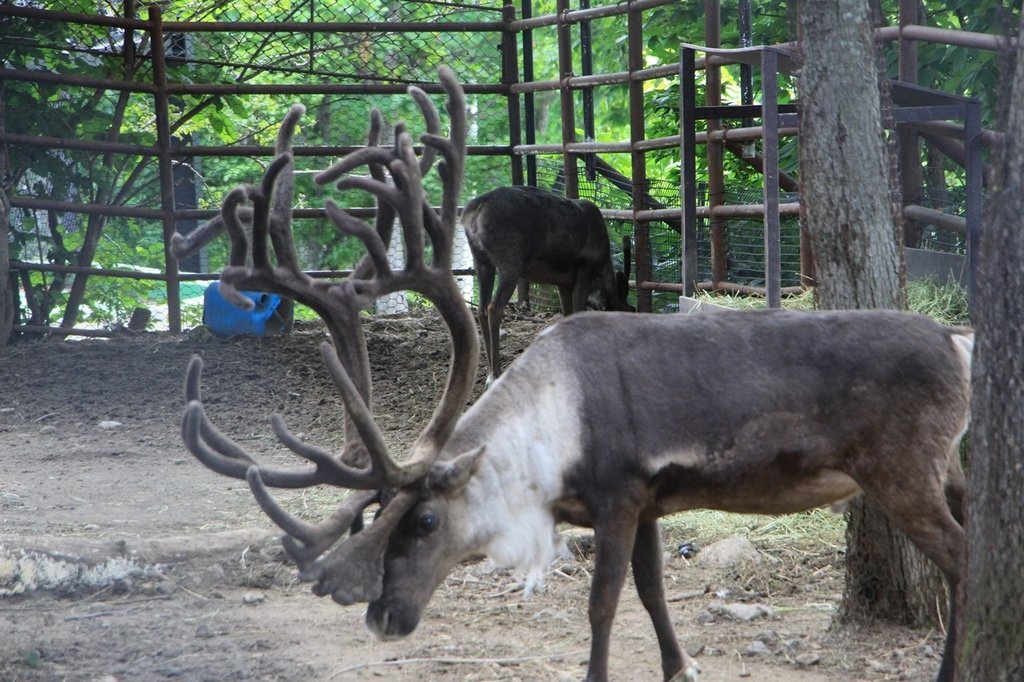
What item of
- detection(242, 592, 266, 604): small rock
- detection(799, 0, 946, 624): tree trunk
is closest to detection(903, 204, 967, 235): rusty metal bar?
detection(799, 0, 946, 624): tree trunk

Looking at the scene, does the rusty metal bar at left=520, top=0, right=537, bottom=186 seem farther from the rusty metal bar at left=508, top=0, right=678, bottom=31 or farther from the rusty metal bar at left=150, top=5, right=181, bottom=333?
the rusty metal bar at left=150, top=5, right=181, bottom=333

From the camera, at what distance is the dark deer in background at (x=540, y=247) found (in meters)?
8.71

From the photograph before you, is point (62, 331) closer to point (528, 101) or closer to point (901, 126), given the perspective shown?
point (528, 101)

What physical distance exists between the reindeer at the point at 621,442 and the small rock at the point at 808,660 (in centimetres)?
51

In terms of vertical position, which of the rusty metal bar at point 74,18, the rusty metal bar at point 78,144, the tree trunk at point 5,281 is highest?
the rusty metal bar at point 74,18

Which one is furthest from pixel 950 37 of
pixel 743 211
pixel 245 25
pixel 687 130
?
pixel 245 25

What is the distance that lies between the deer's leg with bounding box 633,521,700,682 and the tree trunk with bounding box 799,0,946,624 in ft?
2.39

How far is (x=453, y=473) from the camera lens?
343 centimetres

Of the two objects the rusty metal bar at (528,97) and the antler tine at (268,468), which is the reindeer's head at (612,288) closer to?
the rusty metal bar at (528,97)

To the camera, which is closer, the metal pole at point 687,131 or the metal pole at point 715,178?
the metal pole at point 687,131

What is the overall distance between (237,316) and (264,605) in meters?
4.57

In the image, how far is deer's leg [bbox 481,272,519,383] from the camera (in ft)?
26.5

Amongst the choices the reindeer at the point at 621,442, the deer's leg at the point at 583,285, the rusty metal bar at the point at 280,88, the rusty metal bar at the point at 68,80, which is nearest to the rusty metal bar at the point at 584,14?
the rusty metal bar at the point at 280,88

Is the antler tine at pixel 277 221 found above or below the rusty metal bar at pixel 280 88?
below
